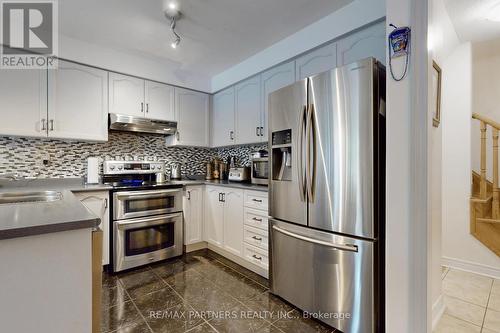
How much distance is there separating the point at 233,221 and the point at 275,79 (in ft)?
5.44

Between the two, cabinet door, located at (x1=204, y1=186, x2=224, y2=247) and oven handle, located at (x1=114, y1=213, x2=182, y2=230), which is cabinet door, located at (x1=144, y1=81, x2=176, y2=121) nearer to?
cabinet door, located at (x1=204, y1=186, x2=224, y2=247)

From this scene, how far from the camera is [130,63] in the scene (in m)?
2.88

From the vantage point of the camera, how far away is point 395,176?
1347mm

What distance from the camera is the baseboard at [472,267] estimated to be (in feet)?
7.77

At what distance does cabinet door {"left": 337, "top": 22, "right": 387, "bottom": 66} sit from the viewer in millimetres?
1861

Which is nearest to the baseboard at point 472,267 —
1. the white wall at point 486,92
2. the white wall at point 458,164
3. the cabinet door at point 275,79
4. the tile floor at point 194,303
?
the white wall at point 458,164

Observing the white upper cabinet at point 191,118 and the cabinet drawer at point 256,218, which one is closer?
the cabinet drawer at point 256,218

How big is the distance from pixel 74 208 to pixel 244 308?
4.66ft

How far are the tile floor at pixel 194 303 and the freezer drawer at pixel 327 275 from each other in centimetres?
15

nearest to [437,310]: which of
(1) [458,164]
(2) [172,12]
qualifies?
(1) [458,164]

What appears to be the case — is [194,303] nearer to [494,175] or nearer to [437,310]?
[437,310]

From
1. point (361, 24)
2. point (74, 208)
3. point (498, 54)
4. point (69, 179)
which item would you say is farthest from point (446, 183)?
point (69, 179)

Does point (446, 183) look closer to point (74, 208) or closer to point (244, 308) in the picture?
point (244, 308)

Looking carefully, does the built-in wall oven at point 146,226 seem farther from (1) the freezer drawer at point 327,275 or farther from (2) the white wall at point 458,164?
(2) the white wall at point 458,164
